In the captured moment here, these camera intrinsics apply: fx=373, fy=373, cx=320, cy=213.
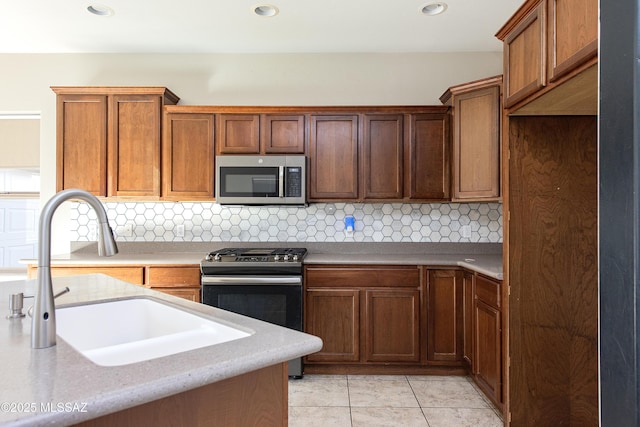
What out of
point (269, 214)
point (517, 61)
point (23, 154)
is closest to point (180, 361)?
point (517, 61)

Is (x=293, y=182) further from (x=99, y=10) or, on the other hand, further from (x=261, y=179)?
(x=99, y=10)

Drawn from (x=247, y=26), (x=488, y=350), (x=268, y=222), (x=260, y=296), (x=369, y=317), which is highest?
(x=247, y=26)

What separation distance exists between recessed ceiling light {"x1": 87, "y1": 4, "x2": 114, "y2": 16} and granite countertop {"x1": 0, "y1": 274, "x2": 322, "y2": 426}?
8.51 feet

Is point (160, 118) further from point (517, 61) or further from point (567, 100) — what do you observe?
point (567, 100)

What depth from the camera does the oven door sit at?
2.82 m

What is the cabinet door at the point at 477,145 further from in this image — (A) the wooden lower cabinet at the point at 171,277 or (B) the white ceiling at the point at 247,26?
(A) the wooden lower cabinet at the point at 171,277

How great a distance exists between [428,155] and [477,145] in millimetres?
407

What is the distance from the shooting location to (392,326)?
288 centimetres

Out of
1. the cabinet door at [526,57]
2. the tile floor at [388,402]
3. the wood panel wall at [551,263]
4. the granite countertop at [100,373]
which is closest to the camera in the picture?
the granite countertop at [100,373]

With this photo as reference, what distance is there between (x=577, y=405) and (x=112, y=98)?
389cm

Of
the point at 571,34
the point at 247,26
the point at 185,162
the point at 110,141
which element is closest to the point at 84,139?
the point at 110,141

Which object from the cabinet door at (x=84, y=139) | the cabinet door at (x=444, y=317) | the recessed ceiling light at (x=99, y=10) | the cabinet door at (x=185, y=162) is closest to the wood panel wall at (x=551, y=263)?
the cabinet door at (x=444, y=317)

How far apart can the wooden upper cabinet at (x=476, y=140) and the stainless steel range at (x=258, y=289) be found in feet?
4.74

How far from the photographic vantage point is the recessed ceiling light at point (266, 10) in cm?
274
